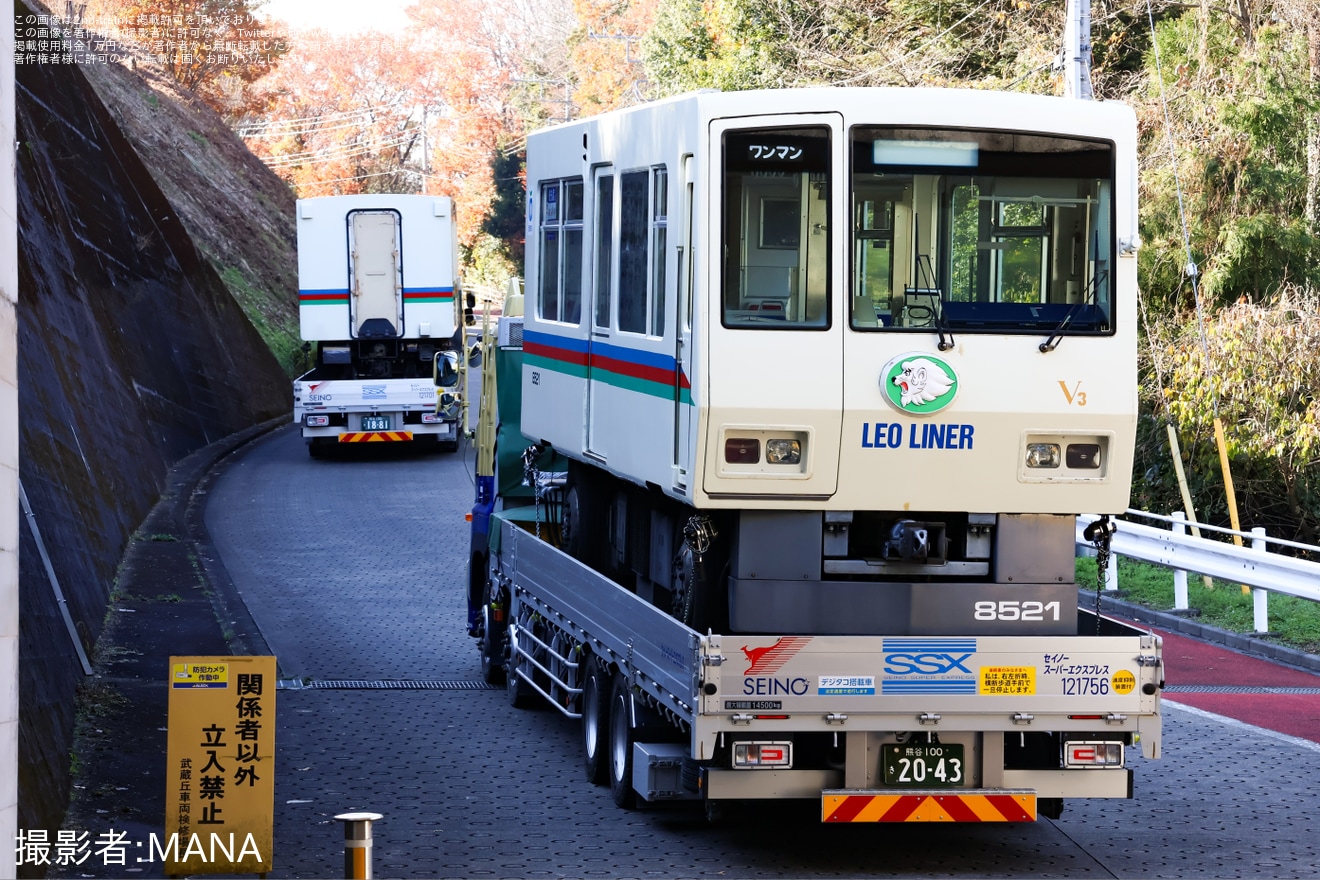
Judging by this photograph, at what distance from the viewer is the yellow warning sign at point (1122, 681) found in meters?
8.36

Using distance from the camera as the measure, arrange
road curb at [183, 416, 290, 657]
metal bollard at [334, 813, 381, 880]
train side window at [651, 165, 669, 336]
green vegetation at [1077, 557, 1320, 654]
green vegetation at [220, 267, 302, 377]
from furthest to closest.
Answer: green vegetation at [220, 267, 302, 377]
green vegetation at [1077, 557, 1320, 654]
road curb at [183, 416, 290, 657]
train side window at [651, 165, 669, 336]
metal bollard at [334, 813, 381, 880]

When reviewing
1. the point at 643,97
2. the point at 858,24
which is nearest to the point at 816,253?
the point at 858,24

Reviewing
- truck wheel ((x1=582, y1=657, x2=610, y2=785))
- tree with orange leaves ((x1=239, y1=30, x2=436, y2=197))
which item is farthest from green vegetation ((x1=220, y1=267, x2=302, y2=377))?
truck wheel ((x1=582, y1=657, x2=610, y2=785))

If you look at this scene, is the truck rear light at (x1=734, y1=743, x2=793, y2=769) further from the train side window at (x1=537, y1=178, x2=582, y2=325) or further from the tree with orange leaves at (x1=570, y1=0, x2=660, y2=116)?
the tree with orange leaves at (x1=570, y1=0, x2=660, y2=116)

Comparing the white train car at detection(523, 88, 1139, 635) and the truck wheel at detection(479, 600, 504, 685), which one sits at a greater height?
the white train car at detection(523, 88, 1139, 635)

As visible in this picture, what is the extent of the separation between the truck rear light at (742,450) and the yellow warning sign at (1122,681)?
2.00 meters

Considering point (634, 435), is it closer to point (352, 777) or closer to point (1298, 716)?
point (352, 777)

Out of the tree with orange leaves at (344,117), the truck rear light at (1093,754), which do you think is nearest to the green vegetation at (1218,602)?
the truck rear light at (1093,754)

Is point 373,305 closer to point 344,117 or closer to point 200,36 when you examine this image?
point 200,36

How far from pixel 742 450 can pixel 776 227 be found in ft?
3.52

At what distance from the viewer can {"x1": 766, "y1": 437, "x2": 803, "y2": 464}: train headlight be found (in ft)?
27.3

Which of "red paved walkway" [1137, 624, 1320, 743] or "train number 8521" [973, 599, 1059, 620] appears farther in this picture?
"red paved walkway" [1137, 624, 1320, 743]

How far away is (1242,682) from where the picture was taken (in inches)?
531

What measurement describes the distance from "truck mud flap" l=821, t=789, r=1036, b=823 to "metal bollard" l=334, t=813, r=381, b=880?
2485mm
